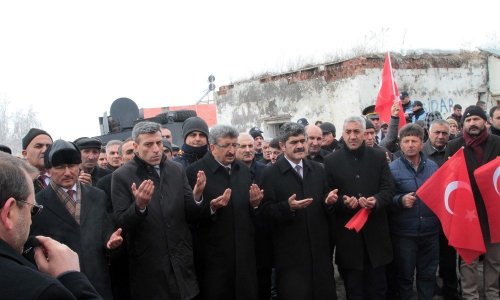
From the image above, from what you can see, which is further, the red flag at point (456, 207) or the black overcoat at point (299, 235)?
the red flag at point (456, 207)

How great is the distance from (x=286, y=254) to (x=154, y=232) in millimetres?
1396

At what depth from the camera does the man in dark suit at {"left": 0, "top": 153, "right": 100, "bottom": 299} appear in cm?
158

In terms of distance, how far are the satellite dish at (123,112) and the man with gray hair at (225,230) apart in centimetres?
647

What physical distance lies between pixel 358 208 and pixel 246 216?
119cm

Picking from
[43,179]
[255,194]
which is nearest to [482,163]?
[255,194]

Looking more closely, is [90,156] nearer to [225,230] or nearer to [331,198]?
[225,230]

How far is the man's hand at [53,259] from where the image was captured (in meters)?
1.93

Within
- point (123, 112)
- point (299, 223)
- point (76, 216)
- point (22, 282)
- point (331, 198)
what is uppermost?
point (123, 112)

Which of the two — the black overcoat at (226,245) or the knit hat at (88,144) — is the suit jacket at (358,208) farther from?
the knit hat at (88,144)

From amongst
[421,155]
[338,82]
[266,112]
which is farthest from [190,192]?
[266,112]

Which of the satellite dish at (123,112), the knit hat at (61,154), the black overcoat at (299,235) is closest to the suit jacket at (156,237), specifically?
the knit hat at (61,154)

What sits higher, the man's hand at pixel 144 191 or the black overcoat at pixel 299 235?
the man's hand at pixel 144 191

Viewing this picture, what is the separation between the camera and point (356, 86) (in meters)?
12.7

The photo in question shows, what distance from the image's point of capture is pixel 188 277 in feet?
13.4
